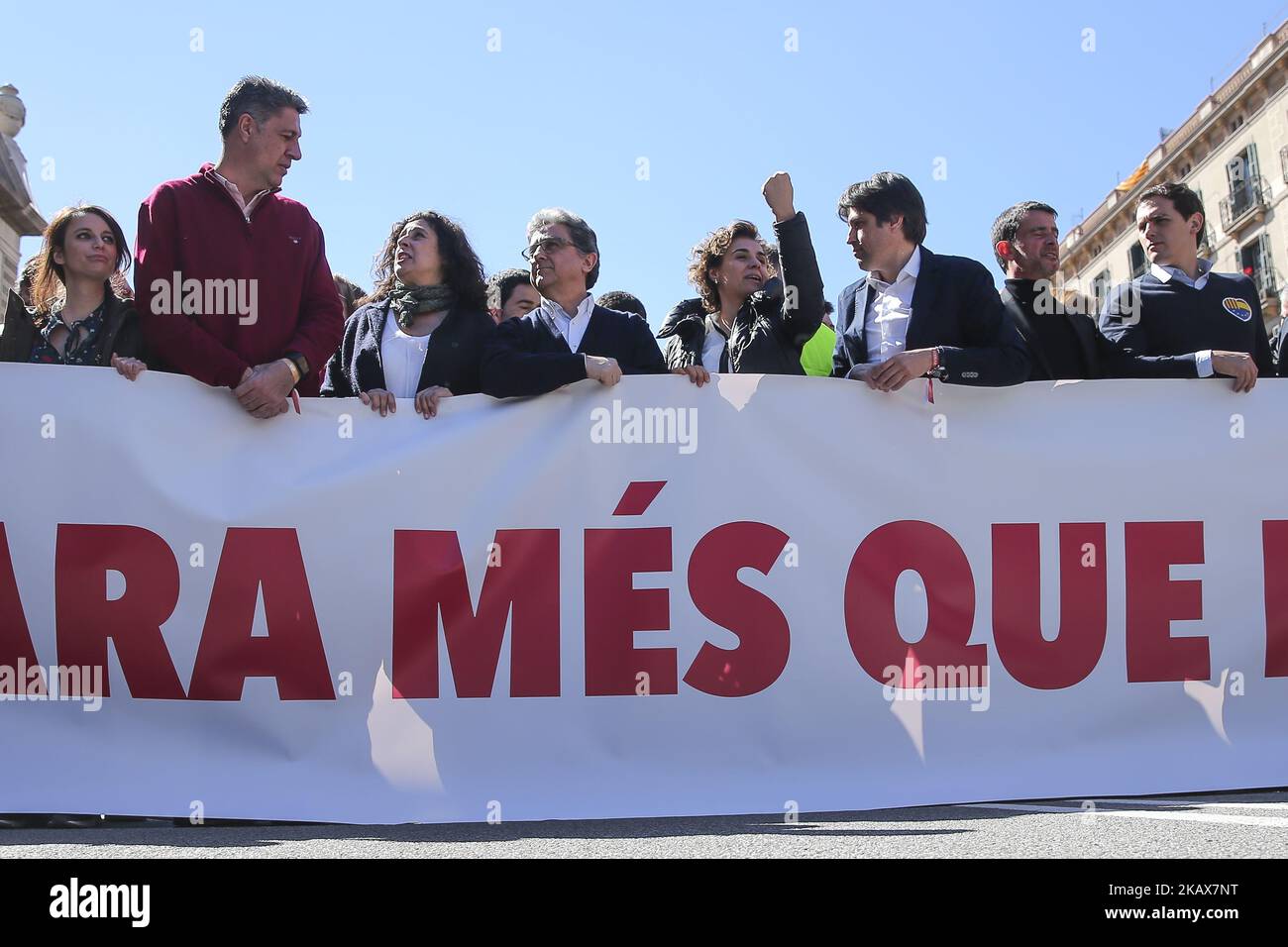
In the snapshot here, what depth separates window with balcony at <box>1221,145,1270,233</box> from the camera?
37688mm

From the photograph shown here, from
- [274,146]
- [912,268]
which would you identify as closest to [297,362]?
[274,146]

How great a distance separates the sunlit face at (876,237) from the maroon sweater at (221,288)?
1866mm

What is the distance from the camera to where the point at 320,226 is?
488 centimetres

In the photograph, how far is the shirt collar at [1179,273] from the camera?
4.95m

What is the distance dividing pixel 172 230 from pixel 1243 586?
12.6 ft

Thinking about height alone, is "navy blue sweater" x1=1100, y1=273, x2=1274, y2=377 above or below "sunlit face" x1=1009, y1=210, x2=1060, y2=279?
below

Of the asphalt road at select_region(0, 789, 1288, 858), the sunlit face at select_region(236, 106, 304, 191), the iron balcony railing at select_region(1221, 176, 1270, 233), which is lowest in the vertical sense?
the asphalt road at select_region(0, 789, 1288, 858)

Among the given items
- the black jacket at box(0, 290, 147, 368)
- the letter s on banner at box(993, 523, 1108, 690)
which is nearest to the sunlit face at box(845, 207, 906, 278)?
the letter s on banner at box(993, 523, 1108, 690)

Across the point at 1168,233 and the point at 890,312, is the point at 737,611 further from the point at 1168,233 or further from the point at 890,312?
the point at 1168,233

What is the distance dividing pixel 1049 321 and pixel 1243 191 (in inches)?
1507

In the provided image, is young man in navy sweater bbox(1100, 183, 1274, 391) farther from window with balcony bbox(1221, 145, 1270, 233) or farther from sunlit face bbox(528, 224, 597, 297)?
window with balcony bbox(1221, 145, 1270, 233)

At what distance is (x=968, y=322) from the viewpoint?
4527 mm
